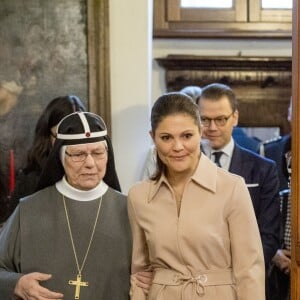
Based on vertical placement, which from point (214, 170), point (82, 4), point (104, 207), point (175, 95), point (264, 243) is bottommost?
point (264, 243)

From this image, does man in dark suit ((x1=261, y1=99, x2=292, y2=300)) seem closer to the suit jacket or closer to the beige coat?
the suit jacket

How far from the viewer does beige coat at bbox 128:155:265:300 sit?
2191 millimetres

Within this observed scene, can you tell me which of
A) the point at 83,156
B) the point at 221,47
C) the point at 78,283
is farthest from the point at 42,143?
the point at 221,47

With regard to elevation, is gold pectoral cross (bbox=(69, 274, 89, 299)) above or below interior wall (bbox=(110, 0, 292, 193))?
below

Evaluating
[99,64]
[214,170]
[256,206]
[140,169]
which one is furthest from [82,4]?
[214,170]

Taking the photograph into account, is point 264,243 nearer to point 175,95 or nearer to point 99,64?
point 175,95

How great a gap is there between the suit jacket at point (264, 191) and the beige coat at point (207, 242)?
720mm

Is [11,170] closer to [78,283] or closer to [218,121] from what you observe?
[218,121]

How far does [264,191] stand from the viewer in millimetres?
2982

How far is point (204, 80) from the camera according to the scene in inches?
214

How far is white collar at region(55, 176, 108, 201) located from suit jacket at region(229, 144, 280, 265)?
0.65m

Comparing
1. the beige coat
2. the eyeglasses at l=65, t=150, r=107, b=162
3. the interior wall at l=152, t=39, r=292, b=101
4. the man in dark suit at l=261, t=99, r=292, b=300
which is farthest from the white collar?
the interior wall at l=152, t=39, r=292, b=101

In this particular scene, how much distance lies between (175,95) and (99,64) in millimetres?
1589

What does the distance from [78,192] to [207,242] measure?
61 centimetres
